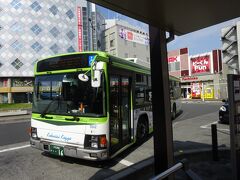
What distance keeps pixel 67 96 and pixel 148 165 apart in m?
2.44

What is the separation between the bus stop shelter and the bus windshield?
7.25 feet

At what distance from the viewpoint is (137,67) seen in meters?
8.38

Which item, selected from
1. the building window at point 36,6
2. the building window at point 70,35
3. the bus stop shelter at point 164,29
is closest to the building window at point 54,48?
the building window at point 70,35

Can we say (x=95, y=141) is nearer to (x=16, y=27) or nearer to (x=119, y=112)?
(x=119, y=112)

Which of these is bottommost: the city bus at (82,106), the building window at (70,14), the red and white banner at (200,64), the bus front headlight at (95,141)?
the bus front headlight at (95,141)

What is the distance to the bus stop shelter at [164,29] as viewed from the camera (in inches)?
131

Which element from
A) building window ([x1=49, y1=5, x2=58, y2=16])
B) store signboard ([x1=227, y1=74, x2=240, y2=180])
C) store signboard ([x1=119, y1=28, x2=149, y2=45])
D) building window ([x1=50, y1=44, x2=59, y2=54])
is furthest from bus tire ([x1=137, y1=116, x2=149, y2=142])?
store signboard ([x1=119, y1=28, x2=149, y2=45])

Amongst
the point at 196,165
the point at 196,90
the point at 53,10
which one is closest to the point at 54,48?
the point at 53,10

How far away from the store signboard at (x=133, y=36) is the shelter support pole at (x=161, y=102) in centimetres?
5856

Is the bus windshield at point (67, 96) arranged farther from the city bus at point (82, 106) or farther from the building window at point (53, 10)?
the building window at point (53, 10)

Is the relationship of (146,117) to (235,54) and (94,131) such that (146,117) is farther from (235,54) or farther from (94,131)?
(235,54)

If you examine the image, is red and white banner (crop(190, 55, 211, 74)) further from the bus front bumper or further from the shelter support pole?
the shelter support pole

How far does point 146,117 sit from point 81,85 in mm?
3587

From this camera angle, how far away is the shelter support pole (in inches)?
147
